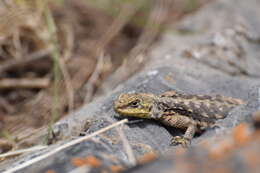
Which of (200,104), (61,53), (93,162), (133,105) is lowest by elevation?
(200,104)

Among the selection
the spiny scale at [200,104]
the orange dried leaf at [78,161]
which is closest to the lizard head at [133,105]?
the spiny scale at [200,104]

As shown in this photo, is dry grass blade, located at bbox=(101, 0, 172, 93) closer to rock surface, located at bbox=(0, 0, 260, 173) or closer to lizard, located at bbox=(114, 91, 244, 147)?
rock surface, located at bbox=(0, 0, 260, 173)

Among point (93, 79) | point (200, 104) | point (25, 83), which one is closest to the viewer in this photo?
point (200, 104)

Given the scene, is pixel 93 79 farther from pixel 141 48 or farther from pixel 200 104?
pixel 200 104

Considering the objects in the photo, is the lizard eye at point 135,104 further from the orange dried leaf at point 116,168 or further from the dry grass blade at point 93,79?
the dry grass blade at point 93,79

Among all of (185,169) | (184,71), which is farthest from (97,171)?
(184,71)

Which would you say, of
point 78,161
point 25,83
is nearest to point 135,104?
point 78,161
